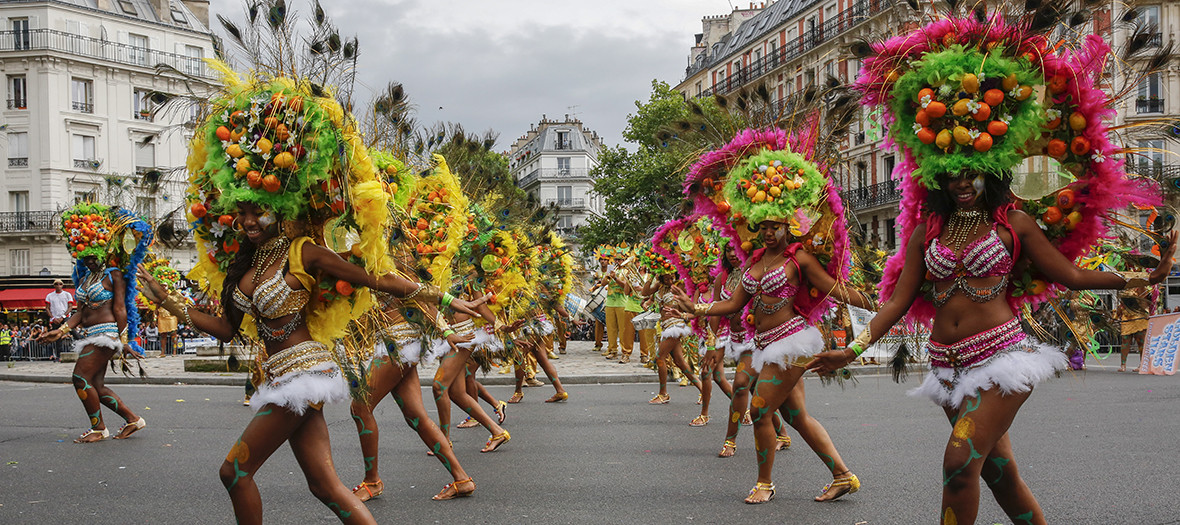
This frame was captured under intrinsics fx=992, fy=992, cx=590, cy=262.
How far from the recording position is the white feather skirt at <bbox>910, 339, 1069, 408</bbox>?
418 cm

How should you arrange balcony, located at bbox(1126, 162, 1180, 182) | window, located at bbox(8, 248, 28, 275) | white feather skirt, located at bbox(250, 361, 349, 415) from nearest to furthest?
1. white feather skirt, located at bbox(250, 361, 349, 415)
2. balcony, located at bbox(1126, 162, 1180, 182)
3. window, located at bbox(8, 248, 28, 275)

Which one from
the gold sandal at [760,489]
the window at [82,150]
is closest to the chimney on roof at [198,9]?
the window at [82,150]

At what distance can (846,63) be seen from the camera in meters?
10.0

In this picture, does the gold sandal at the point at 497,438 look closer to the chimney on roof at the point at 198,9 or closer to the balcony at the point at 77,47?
the balcony at the point at 77,47

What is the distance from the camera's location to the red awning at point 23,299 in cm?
3734

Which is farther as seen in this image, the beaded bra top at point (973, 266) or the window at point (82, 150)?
the window at point (82, 150)

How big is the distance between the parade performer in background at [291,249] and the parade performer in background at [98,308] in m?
4.68

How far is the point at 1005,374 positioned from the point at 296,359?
3.14m

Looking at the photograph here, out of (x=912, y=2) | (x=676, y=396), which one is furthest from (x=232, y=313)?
(x=676, y=396)

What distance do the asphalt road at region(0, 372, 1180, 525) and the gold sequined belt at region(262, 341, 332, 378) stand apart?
1716 millimetres

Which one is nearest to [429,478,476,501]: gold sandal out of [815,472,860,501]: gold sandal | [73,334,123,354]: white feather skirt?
[815,472,860,501]: gold sandal

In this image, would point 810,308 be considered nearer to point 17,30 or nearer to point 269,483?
point 269,483

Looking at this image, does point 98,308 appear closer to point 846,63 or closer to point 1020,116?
point 846,63

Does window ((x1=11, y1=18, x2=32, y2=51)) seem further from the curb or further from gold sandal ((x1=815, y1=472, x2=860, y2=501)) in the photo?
gold sandal ((x1=815, y1=472, x2=860, y2=501))
